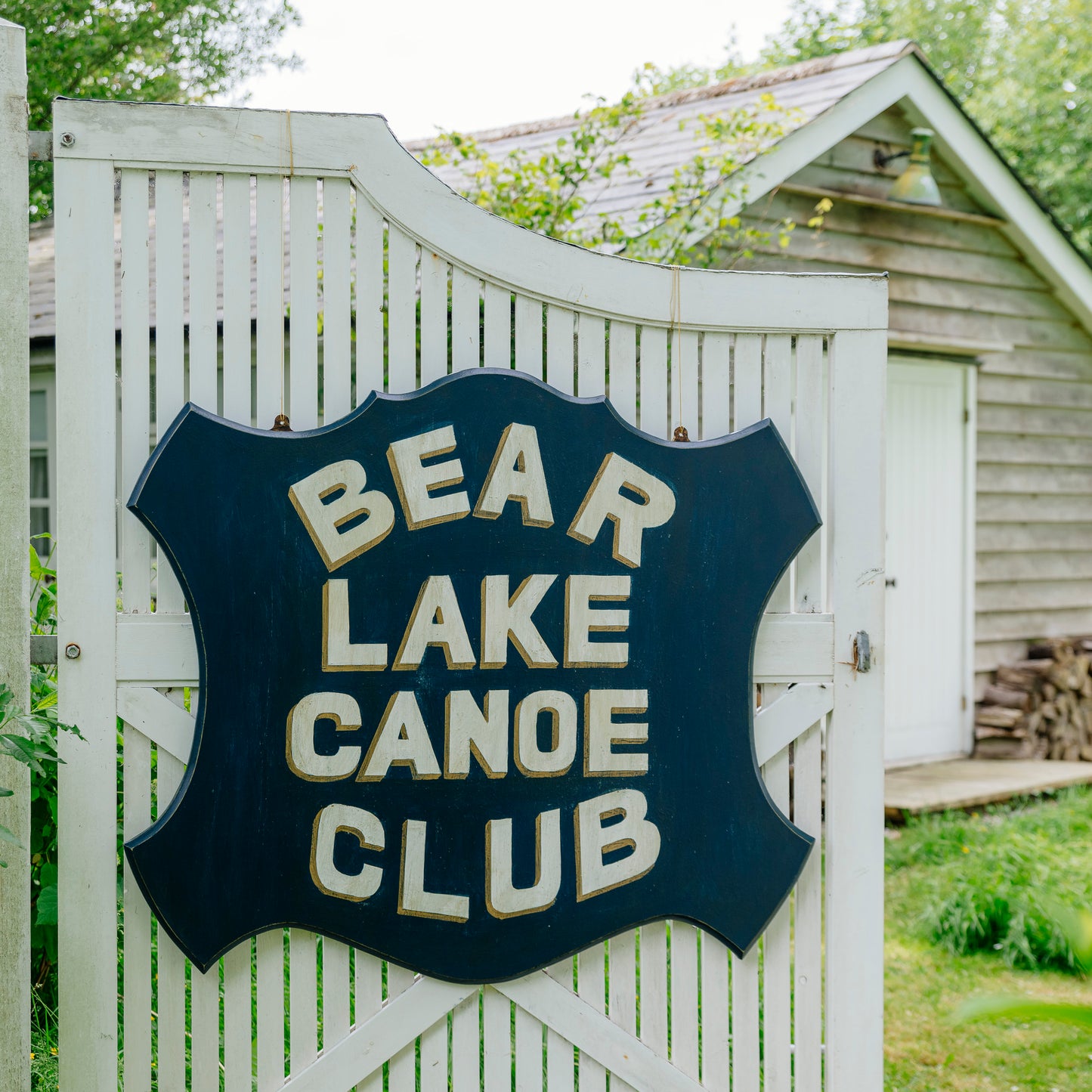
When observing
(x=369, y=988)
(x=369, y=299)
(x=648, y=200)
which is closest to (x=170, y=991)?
(x=369, y=988)

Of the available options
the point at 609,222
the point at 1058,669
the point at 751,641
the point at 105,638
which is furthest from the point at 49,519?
the point at 1058,669

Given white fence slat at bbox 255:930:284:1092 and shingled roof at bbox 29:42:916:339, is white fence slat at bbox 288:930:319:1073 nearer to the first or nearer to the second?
white fence slat at bbox 255:930:284:1092

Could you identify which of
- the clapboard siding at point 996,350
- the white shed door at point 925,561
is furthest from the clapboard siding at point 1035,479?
the white shed door at point 925,561

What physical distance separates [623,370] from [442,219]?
1.47ft

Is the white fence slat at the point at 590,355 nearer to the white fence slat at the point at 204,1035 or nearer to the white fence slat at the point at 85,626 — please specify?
the white fence slat at the point at 85,626

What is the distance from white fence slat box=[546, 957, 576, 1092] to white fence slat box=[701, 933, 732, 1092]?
27cm

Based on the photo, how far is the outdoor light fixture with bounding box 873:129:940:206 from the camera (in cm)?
604

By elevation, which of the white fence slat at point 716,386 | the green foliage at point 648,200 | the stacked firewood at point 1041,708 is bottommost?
the stacked firewood at point 1041,708

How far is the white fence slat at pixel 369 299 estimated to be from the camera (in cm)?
212

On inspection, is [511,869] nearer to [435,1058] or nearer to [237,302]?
[435,1058]

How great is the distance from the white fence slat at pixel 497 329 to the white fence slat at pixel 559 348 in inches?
3.1

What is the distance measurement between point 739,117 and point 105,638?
4.35 metres

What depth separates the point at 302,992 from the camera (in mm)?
2064

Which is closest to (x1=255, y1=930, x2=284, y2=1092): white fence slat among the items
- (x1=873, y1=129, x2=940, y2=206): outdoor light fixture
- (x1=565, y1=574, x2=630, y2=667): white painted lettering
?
(x1=565, y1=574, x2=630, y2=667): white painted lettering
